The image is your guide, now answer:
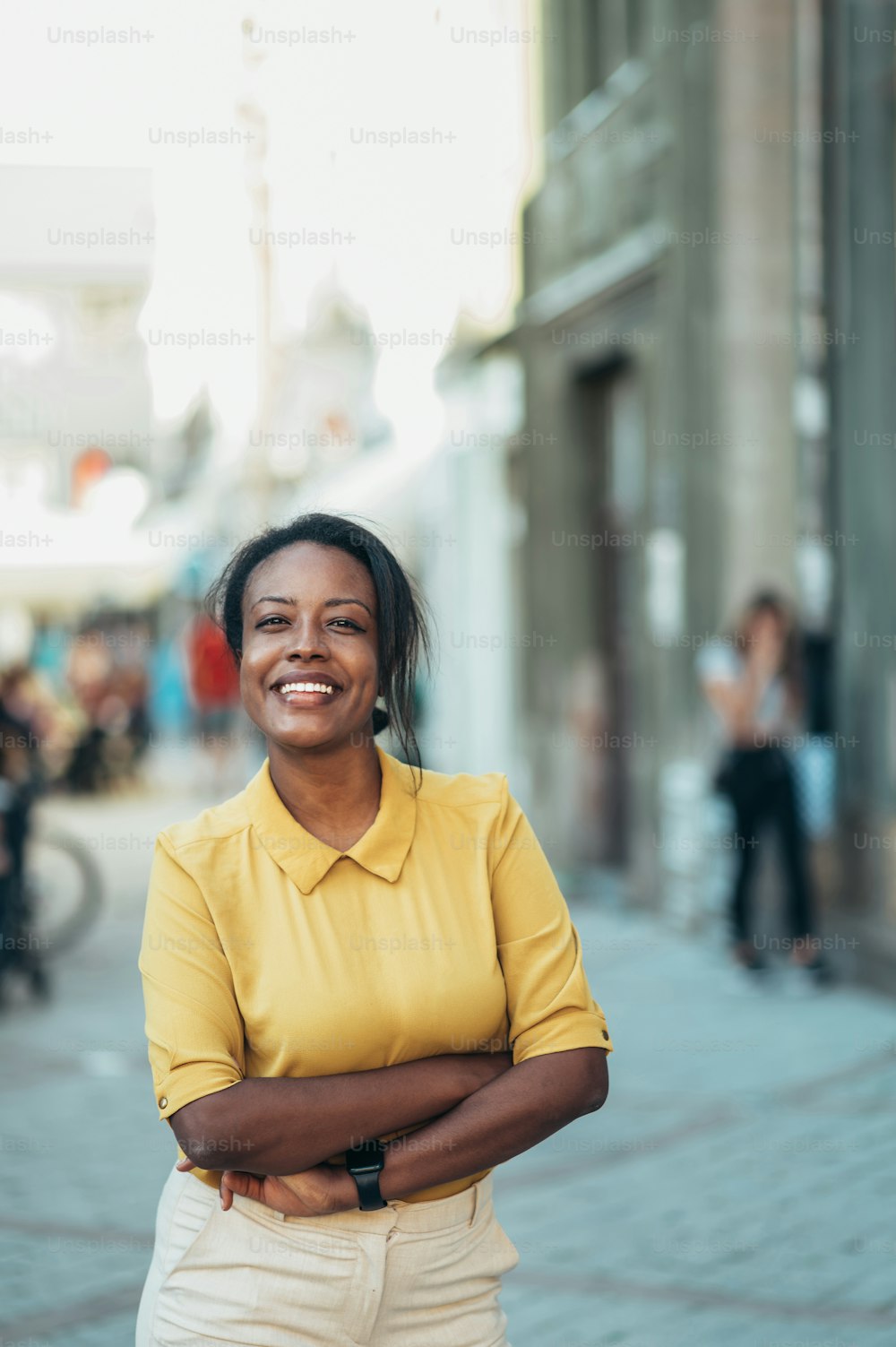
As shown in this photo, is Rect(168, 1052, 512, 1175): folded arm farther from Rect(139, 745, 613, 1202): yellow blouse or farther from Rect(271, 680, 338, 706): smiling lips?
Rect(271, 680, 338, 706): smiling lips

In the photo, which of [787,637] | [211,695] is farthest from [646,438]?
[211,695]

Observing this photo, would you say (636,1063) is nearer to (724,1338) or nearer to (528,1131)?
(724,1338)

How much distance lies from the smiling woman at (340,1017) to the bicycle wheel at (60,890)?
6.52 metres

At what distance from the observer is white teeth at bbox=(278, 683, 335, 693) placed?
214 centimetres

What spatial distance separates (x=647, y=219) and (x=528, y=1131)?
9.13m

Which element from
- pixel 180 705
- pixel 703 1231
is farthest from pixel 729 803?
pixel 180 705

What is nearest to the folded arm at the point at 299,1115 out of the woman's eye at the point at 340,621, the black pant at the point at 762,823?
the woman's eye at the point at 340,621

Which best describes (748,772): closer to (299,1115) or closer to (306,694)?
(306,694)

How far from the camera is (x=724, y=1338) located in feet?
13.3

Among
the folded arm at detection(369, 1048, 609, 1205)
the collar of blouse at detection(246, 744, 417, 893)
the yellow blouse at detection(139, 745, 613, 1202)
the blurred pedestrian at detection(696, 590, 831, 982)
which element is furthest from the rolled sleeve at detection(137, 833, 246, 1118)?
the blurred pedestrian at detection(696, 590, 831, 982)

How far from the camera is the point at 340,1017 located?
2037 mm

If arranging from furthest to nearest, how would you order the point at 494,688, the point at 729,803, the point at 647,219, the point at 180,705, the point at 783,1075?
the point at 180,705
the point at 494,688
the point at 647,219
the point at 729,803
the point at 783,1075

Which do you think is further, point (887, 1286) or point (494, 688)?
point (494, 688)

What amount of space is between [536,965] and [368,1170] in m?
0.34
